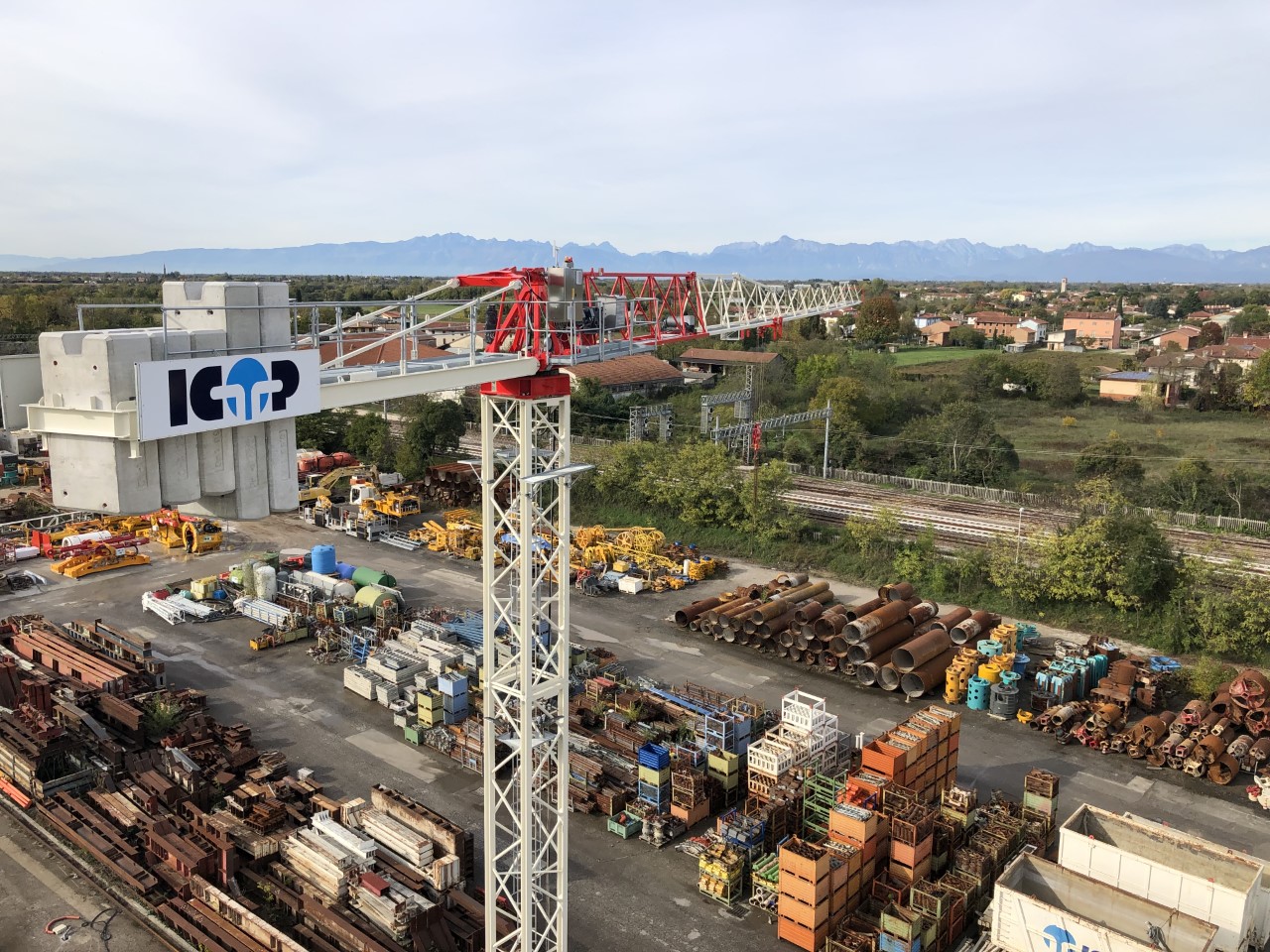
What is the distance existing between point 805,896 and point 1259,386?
167 feet

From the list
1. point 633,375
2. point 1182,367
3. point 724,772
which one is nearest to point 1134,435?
point 1182,367

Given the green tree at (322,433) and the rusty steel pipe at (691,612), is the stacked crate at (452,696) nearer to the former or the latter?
the rusty steel pipe at (691,612)

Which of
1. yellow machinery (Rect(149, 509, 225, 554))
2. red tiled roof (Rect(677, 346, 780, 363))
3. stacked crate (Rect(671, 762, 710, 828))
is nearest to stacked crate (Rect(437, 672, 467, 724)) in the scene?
stacked crate (Rect(671, 762, 710, 828))

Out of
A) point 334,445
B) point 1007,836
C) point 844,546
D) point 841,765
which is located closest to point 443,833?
point 841,765

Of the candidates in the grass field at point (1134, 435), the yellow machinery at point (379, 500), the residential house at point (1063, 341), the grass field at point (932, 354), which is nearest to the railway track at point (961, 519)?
the grass field at point (1134, 435)

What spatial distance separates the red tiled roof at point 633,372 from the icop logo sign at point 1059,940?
4260cm

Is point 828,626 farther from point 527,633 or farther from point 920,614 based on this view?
point 527,633

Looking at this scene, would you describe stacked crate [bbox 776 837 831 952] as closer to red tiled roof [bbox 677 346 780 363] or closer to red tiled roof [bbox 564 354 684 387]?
red tiled roof [bbox 564 354 684 387]

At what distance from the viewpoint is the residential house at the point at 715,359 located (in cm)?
6071

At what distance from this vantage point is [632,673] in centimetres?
2173

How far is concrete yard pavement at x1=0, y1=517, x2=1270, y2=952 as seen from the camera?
1377 cm

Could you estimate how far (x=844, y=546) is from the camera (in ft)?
96.2

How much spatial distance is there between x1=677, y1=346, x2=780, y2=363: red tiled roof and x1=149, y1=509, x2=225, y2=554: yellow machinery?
36.3 meters

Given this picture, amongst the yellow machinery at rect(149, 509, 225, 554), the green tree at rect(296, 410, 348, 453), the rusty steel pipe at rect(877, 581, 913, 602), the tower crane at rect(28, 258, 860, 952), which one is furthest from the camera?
the green tree at rect(296, 410, 348, 453)
